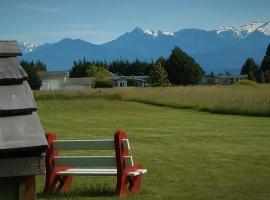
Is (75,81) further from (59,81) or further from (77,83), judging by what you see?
(59,81)

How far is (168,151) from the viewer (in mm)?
15461

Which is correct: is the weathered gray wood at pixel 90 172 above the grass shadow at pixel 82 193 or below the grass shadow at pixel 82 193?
above

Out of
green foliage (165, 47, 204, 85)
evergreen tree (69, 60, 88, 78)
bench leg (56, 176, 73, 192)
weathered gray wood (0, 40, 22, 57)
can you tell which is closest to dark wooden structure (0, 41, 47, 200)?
weathered gray wood (0, 40, 22, 57)

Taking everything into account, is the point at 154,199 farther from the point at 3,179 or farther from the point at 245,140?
the point at 245,140

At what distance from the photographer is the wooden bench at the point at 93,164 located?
828 centimetres

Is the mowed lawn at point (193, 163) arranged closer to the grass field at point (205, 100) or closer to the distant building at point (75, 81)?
the grass field at point (205, 100)

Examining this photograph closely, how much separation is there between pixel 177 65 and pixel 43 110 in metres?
71.4

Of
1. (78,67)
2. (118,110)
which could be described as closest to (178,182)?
(118,110)

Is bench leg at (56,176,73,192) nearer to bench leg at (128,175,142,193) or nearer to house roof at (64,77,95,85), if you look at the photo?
bench leg at (128,175,142,193)

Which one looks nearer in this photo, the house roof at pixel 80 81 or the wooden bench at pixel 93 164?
the wooden bench at pixel 93 164

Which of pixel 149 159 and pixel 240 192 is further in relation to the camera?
pixel 149 159

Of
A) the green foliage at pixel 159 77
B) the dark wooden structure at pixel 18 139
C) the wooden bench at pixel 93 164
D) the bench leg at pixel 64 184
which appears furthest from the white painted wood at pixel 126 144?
the green foliage at pixel 159 77

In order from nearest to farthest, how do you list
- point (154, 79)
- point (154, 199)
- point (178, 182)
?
point (154, 199), point (178, 182), point (154, 79)

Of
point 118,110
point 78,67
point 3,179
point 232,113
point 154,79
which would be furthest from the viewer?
point 78,67
